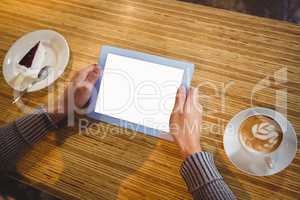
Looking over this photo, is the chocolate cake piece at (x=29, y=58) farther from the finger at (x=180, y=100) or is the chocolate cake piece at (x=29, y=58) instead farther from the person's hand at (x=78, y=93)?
the finger at (x=180, y=100)

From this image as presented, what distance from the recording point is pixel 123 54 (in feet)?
2.77

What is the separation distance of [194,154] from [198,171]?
0.04 meters

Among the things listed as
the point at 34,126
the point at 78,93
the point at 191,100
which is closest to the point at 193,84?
the point at 191,100

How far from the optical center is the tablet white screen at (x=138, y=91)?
78 centimetres

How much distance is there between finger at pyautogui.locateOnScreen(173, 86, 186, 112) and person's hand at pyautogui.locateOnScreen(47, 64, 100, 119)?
0.70ft

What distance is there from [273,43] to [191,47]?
0.19 meters

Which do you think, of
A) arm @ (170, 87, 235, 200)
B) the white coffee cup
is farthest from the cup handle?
arm @ (170, 87, 235, 200)

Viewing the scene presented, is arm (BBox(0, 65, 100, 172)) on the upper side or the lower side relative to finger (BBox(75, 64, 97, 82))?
lower

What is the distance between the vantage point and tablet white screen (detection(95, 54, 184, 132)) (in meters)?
0.78

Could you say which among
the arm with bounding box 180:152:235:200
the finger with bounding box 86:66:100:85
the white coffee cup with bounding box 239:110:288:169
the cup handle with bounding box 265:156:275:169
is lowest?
the arm with bounding box 180:152:235:200

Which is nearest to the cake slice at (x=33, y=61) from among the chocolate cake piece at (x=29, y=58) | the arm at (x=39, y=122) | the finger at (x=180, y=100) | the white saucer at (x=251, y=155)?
the chocolate cake piece at (x=29, y=58)

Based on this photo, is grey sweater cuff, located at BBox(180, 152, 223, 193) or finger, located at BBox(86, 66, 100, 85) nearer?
grey sweater cuff, located at BBox(180, 152, 223, 193)

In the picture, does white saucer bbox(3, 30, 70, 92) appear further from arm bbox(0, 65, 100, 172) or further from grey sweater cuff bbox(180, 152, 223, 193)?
grey sweater cuff bbox(180, 152, 223, 193)

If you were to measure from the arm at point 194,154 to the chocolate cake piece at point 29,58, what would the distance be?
0.40 metres
